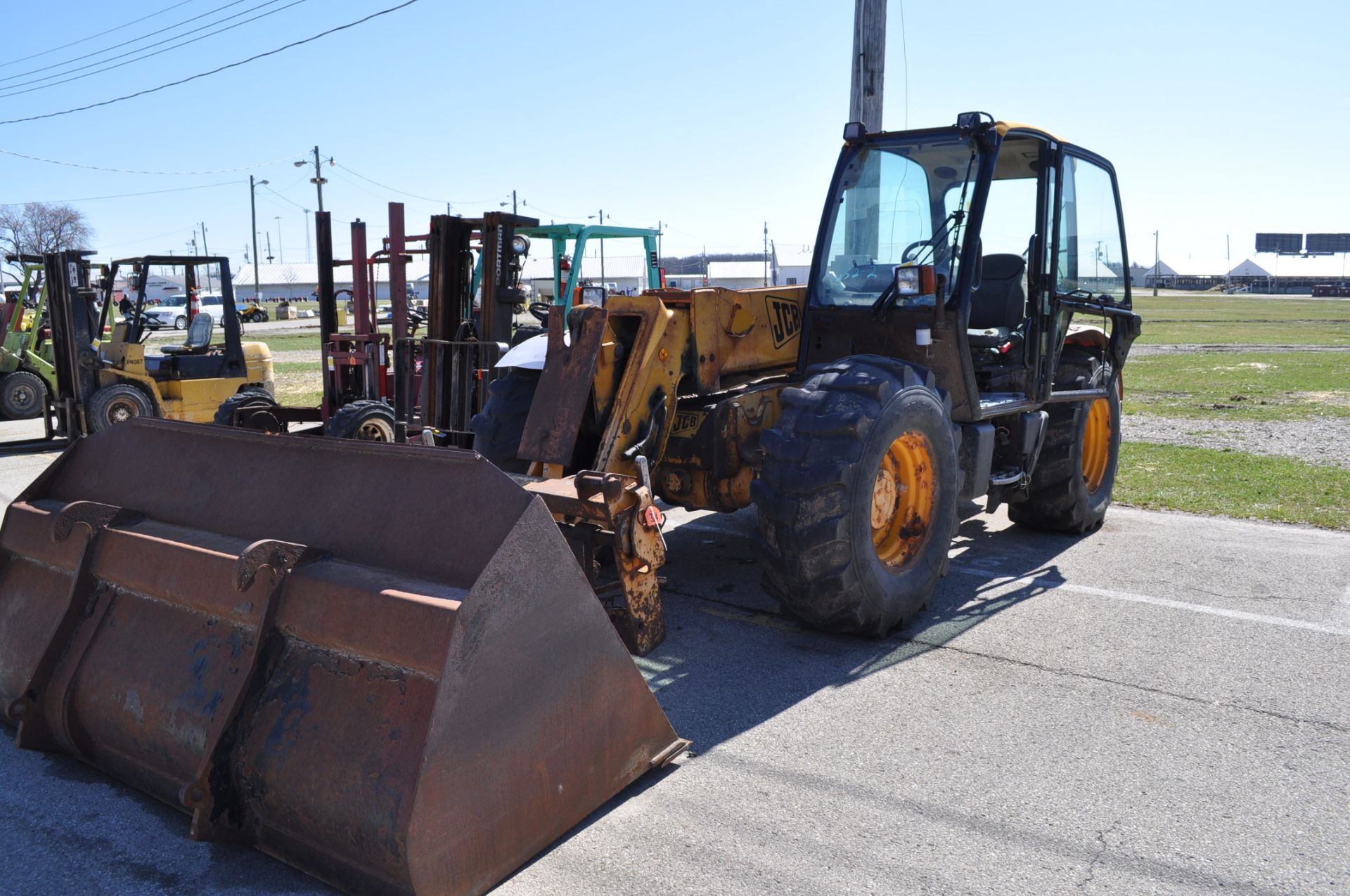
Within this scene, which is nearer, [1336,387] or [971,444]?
[971,444]

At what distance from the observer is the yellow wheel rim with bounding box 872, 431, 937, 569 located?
5.42 metres

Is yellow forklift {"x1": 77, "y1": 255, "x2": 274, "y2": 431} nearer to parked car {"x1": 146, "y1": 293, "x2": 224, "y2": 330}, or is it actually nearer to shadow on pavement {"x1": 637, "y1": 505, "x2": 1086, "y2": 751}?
shadow on pavement {"x1": 637, "y1": 505, "x2": 1086, "y2": 751}

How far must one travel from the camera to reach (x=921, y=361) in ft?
19.4

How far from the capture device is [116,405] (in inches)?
499

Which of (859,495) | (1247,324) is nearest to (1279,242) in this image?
(1247,324)

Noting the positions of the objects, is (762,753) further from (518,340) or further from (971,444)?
(518,340)

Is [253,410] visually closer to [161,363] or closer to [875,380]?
[161,363]

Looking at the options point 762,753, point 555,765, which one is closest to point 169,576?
point 555,765

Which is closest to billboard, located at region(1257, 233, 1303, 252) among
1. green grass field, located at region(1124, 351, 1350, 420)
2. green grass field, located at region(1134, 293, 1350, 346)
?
green grass field, located at region(1134, 293, 1350, 346)

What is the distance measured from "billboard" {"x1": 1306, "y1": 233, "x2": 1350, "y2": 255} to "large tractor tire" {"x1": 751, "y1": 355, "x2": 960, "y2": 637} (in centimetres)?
13925

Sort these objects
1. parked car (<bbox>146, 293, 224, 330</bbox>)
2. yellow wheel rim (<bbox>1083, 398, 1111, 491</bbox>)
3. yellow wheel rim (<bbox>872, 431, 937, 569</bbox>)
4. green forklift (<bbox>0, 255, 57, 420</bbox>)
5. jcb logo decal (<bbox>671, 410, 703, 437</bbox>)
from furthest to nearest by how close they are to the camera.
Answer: parked car (<bbox>146, 293, 224, 330</bbox>) → green forklift (<bbox>0, 255, 57, 420</bbox>) → yellow wheel rim (<bbox>1083, 398, 1111, 491</bbox>) → jcb logo decal (<bbox>671, 410, 703, 437</bbox>) → yellow wheel rim (<bbox>872, 431, 937, 569</bbox>)

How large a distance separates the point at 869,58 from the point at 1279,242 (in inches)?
5364

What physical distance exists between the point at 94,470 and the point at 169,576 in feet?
3.53

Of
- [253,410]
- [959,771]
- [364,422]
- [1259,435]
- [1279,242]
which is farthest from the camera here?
[1279,242]
